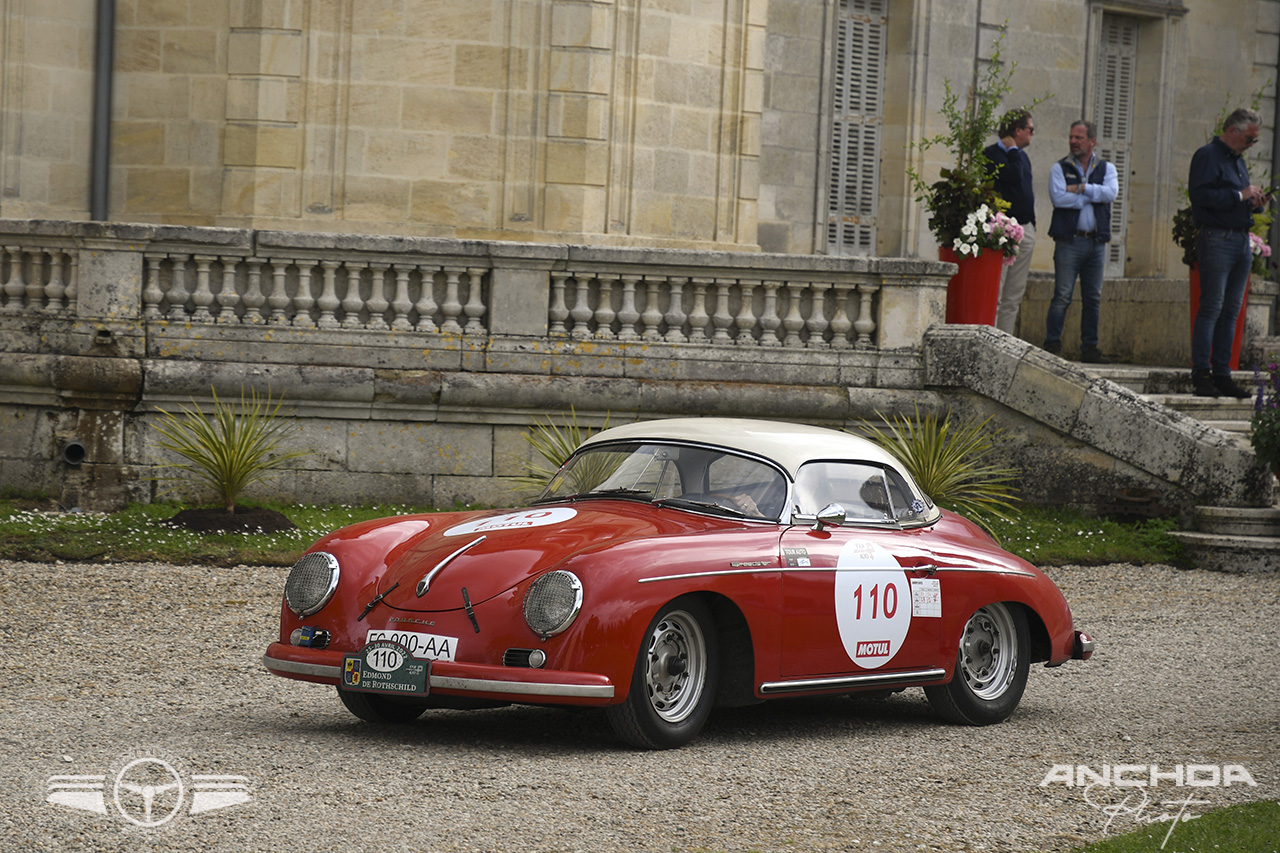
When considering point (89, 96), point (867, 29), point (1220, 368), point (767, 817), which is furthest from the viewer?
point (867, 29)

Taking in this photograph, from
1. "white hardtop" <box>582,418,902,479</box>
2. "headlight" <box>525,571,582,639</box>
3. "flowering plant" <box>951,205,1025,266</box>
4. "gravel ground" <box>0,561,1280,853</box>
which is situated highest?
"flowering plant" <box>951,205,1025,266</box>

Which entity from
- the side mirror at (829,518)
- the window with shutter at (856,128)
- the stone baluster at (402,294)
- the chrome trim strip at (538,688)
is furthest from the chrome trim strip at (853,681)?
the window with shutter at (856,128)

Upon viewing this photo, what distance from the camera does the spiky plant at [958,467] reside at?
1074 cm

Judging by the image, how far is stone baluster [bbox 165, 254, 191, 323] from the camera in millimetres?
10938

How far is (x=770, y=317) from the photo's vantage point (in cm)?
1162

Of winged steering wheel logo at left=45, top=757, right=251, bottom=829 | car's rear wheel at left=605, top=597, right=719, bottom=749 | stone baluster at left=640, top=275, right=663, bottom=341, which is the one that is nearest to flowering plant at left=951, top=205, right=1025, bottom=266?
stone baluster at left=640, top=275, right=663, bottom=341

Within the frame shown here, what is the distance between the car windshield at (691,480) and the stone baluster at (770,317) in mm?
5209

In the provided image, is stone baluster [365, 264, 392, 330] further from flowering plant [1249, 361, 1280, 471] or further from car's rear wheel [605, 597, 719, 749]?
flowering plant [1249, 361, 1280, 471]

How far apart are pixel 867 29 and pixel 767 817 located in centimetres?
1492

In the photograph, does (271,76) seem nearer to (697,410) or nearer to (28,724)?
(697,410)

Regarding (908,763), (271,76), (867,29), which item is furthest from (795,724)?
(867,29)

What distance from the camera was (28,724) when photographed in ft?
18.6

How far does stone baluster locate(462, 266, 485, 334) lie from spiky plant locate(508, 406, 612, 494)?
0.82 meters

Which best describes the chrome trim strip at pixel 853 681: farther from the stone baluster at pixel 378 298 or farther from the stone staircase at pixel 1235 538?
the stone baluster at pixel 378 298
